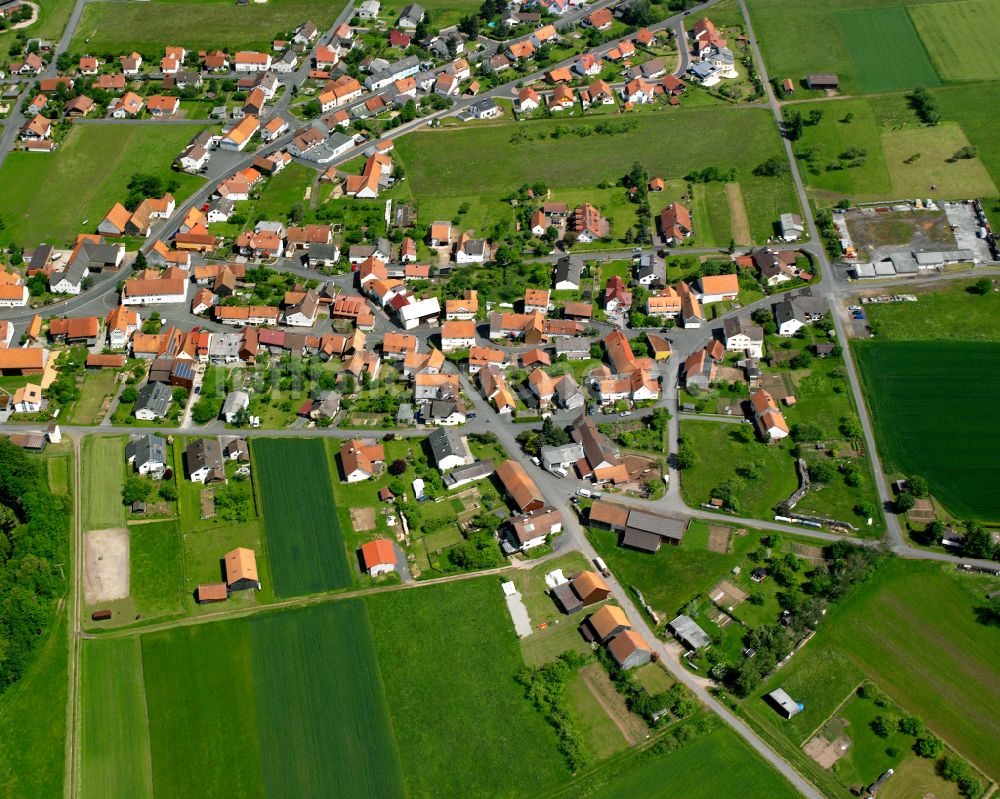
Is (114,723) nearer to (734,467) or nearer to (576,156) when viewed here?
(734,467)

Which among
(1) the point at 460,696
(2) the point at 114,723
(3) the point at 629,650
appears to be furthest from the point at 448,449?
(2) the point at 114,723

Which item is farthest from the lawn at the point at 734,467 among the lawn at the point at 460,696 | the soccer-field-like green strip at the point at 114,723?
the soccer-field-like green strip at the point at 114,723

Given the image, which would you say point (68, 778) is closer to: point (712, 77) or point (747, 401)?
point (747, 401)

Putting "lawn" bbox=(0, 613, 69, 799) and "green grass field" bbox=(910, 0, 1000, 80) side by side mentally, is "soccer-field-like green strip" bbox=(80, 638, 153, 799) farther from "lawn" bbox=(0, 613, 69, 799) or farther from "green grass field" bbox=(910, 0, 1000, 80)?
"green grass field" bbox=(910, 0, 1000, 80)

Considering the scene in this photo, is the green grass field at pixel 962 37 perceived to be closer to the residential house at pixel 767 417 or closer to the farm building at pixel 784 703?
the residential house at pixel 767 417

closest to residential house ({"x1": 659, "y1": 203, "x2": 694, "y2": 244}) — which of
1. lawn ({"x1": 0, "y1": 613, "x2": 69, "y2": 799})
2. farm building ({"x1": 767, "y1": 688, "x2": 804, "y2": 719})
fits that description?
farm building ({"x1": 767, "y1": 688, "x2": 804, "y2": 719})

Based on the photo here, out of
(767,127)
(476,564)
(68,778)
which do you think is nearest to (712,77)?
(767,127)
